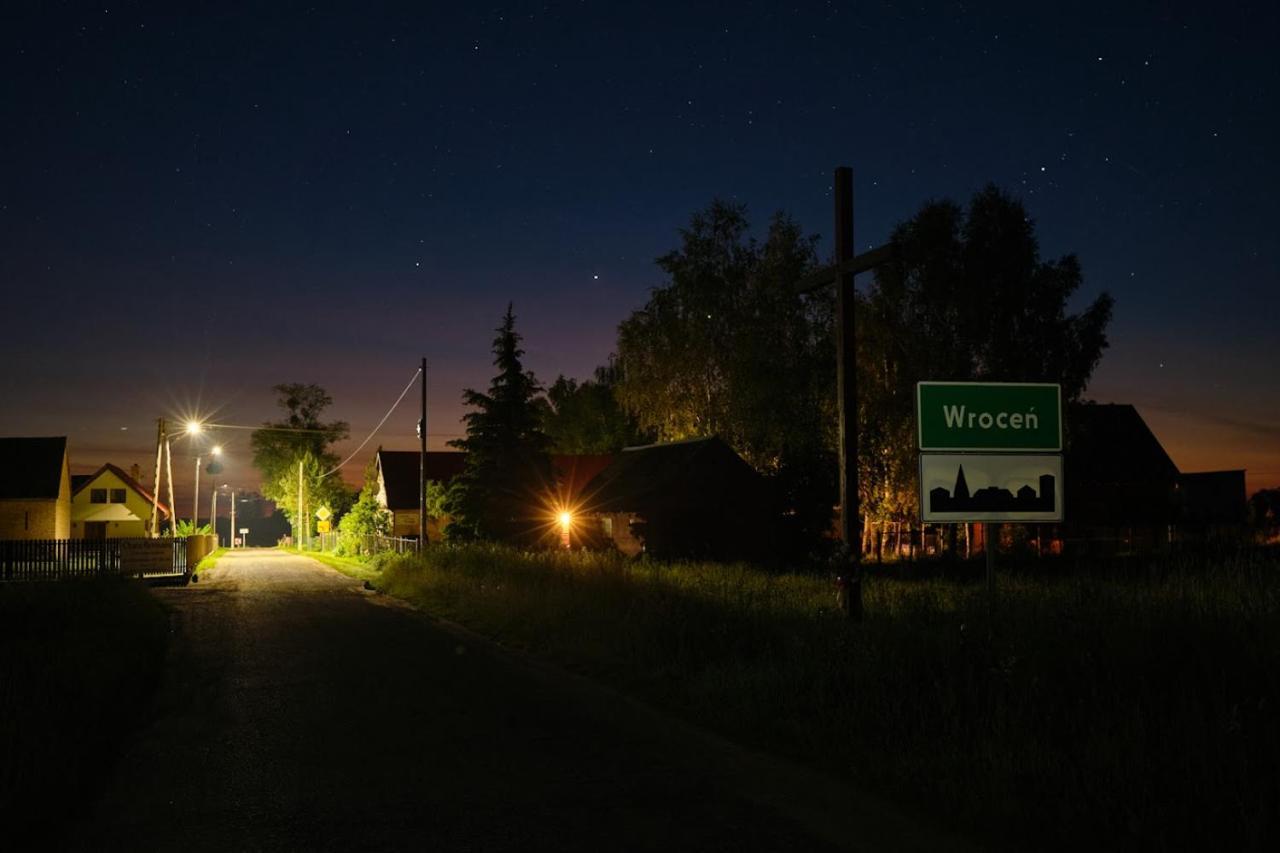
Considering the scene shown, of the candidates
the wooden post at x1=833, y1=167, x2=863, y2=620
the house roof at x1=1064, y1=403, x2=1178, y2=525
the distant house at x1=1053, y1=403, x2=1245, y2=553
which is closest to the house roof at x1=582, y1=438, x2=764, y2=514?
the distant house at x1=1053, y1=403, x2=1245, y2=553

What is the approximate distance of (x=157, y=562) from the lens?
37.4 m

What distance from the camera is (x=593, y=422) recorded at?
84062 millimetres

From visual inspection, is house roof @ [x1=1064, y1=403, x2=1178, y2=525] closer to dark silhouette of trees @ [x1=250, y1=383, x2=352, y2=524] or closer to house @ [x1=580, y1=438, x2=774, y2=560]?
house @ [x1=580, y1=438, x2=774, y2=560]

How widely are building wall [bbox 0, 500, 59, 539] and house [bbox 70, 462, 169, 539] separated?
12.4 meters

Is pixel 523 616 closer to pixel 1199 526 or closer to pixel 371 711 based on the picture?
pixel 371 711

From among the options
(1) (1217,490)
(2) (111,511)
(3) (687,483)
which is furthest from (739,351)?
(2) (111,511)

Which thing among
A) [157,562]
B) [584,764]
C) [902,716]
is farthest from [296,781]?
[157,562]

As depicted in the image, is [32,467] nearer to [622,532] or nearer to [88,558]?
[88,558]

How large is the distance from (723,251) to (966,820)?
145 feet

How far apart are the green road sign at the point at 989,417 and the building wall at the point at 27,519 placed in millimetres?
74066

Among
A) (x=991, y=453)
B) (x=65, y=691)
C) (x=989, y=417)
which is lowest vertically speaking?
(x=65, y=691)

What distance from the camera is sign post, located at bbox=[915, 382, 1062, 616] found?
35.3ft

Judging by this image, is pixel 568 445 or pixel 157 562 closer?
pixel 157 562

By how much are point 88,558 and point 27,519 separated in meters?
42.1
